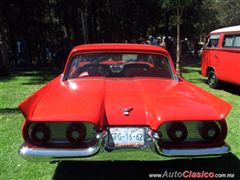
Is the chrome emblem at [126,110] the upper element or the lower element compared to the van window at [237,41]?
upper

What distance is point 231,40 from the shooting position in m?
10.3

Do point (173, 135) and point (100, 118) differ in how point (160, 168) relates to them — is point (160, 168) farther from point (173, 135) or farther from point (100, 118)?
point (100, 118)

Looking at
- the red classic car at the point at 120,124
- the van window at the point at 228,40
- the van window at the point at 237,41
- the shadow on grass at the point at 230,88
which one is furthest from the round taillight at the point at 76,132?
the shadow on grass at the point at 230,88

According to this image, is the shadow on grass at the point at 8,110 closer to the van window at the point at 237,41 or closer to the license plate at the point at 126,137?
the license plate at the point at 126,137

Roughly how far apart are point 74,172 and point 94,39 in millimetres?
20065

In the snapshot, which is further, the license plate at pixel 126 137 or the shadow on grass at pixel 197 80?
the shadow on grass at pixel 197 80

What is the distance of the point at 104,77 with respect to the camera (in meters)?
5.28

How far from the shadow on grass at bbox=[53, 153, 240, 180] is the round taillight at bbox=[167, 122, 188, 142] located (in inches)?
34.6

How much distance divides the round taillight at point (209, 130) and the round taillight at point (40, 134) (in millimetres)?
1569

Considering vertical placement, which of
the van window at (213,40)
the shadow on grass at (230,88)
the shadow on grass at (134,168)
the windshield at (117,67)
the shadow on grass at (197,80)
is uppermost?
the windshield at (117,67)

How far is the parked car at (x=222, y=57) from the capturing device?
995 cm

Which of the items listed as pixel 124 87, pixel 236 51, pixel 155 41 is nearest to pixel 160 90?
pixel 124 87

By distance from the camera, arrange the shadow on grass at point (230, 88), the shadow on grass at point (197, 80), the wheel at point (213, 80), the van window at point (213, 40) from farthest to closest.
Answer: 1. the shadow on grass at point (197, 80)
2. the van window at point (213, 40)
3. the wheel at point (213, 80)
4. the shadow on grass at point (230, 88)

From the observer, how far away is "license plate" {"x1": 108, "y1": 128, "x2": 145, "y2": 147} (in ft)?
12.1
